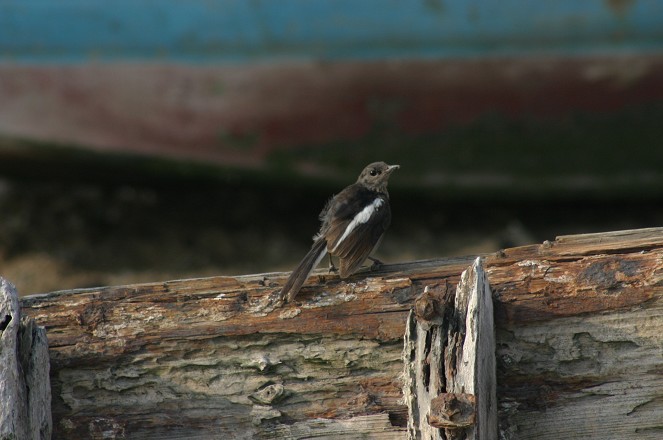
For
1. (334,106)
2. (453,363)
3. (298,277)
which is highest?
(334,106)

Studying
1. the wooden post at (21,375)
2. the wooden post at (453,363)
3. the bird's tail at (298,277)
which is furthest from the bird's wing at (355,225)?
the wooden post at (21,375)

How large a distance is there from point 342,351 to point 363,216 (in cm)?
157

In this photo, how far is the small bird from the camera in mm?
4176

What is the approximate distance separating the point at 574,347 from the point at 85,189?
24.2 ft

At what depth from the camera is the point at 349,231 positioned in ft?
15.8

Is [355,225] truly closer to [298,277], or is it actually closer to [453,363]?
[298,277]

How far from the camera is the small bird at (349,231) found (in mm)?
4176

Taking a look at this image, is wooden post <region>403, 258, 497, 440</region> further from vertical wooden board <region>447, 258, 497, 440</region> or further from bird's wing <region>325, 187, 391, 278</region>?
bird's wing <region>325, 187, 391, 278</region>

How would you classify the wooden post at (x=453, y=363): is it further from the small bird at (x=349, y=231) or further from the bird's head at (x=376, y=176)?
the bird's head at (x=376, y=176)

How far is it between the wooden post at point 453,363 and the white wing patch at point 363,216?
1482mm

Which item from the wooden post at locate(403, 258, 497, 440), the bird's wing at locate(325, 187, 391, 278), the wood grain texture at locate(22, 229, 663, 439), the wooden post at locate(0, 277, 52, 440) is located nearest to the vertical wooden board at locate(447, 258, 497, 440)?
the wooden post at locate(403, 258, 497, 440)

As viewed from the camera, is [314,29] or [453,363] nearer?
[453,363]

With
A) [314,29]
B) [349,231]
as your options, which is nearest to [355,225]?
[349,231]

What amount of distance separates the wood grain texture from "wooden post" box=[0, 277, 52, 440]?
186 millimetres
